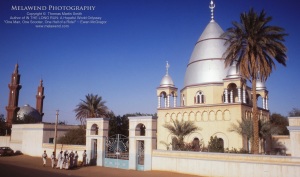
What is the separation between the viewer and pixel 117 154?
23172 mm

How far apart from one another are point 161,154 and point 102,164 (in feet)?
20.4

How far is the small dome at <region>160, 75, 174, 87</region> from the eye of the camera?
38844 mm

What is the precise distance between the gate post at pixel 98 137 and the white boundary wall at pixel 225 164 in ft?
17.9

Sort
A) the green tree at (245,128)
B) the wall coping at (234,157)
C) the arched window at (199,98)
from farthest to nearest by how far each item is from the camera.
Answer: the arched window at (199,98), the green tree at (245,128), the wall coping at (234,157)

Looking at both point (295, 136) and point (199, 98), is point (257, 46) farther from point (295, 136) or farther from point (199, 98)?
point (199, 98)

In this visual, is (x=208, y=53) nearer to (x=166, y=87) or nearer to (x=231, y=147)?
(x=166, y=87)

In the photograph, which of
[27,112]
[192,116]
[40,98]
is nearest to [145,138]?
[192,116]

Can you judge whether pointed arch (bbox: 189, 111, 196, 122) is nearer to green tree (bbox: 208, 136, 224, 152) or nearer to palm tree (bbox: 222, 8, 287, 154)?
green tree (bbox: 208, 136, 224, 152)

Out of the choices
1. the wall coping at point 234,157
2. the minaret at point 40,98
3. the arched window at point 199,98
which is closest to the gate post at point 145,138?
the wall coping at point 234,157

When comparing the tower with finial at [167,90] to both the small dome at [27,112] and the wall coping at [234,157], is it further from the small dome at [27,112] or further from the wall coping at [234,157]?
the small dome at [27,112]

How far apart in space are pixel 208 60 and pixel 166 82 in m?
6.88

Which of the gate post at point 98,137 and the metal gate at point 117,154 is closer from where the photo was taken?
the metal gate at point 117,154

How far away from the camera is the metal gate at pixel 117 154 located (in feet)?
75.4

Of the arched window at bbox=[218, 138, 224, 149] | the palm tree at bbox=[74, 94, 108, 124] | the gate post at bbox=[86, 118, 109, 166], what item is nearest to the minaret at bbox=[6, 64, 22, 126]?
the palm tree at bbox=[74, 94, 108, 124]
